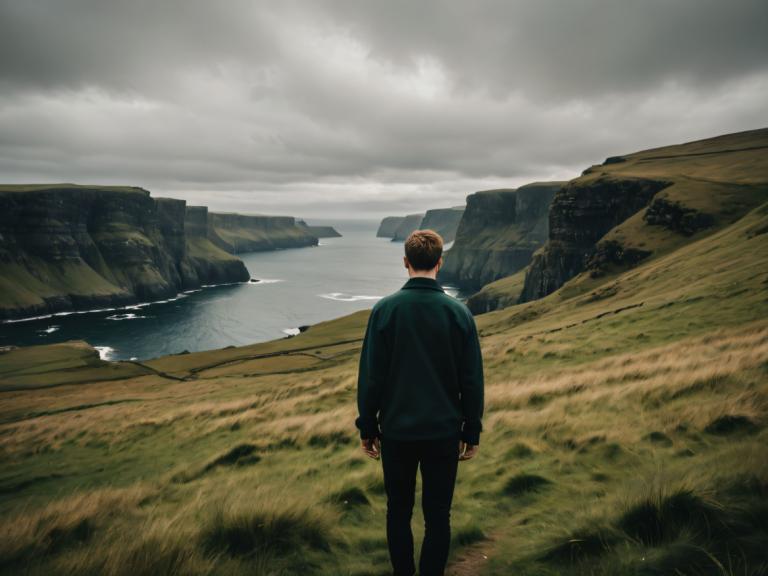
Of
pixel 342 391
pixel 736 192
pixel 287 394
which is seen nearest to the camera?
pixel 342 391

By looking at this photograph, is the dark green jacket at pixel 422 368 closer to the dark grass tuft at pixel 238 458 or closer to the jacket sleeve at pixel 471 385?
the jacket sleeve at pixel 471 385

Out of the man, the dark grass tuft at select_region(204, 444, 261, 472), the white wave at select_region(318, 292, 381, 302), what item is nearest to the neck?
the man

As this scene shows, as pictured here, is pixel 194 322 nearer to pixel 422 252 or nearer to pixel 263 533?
pixel 263 533

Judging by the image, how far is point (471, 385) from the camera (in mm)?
4629

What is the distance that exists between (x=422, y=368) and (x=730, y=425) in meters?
6.01

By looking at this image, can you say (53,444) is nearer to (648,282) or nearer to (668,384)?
(668,384)

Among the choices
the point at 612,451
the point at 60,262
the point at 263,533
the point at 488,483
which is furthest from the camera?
the point at 60,262

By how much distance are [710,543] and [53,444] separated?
21.7m

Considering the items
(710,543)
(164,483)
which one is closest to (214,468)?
(164,483)

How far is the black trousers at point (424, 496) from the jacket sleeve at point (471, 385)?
0.24 meters

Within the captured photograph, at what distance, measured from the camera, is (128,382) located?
53.7 metres

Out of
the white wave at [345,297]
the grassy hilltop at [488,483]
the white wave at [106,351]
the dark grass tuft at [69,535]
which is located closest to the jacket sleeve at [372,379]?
the grassy hilltop at [488,483]

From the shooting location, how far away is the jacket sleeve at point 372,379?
15.2 ft

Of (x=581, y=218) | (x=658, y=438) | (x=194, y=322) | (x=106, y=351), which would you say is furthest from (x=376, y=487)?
(x=194, y=322)
